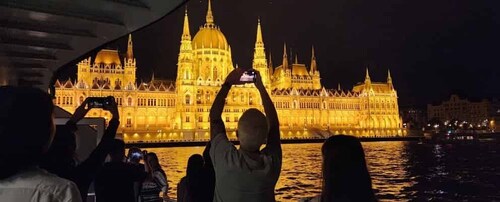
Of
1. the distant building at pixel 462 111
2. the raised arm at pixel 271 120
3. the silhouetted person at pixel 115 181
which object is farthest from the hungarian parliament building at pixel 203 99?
the raised arm at pixel 271 120

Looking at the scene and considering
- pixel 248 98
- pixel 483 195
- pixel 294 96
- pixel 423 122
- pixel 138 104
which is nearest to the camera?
pixel 483 195

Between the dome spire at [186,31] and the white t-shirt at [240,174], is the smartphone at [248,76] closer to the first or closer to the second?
the white t-shirt at [240,174]

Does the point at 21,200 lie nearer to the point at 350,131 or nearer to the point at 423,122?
the point at 350,131

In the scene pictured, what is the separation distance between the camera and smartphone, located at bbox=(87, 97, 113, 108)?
2639 millimetres

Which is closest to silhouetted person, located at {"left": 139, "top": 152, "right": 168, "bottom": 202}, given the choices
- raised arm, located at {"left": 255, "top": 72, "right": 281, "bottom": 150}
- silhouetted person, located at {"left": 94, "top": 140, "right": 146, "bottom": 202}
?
silhouetted person, located at {"left": 94, "top": 140, "right": 146, "bottom": 202}

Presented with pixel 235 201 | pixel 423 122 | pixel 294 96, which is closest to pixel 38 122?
pixel 235 201

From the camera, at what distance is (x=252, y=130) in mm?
2068

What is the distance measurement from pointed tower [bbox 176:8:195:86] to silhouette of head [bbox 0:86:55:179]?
63.0 meters

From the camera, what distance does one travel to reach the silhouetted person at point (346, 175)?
68.8 inches

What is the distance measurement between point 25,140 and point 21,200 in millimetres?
178

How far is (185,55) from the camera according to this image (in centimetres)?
6731

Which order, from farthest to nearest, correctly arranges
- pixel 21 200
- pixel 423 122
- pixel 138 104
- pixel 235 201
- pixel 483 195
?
1. pixel 423 122
2. pixel 138 104
3. pixel 483 195
4. pixel 235 201
5. pixel 21 200

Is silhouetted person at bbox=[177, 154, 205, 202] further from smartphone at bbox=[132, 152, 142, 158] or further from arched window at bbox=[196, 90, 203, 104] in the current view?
arched window at bbox=[196, 90, 203, 104]

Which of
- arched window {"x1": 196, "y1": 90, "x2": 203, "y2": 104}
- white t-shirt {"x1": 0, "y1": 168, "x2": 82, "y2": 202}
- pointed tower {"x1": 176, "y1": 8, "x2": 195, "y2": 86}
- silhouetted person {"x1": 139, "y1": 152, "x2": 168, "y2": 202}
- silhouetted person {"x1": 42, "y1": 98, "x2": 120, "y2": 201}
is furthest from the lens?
pointed tower {"x1": 176, "y1": 8, "x2": 195, "y2": 86}
